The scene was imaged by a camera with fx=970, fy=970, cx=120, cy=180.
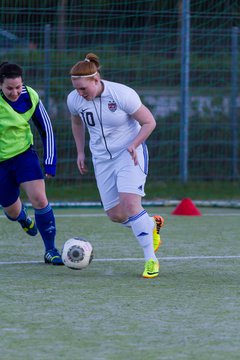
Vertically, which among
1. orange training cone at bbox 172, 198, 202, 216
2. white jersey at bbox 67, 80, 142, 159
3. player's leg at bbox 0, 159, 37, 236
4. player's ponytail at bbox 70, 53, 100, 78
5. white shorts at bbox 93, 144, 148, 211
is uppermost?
player's ponytail at bbox 70, 53, 100, 78

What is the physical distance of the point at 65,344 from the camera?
462cm

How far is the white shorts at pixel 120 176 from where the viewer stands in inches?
267

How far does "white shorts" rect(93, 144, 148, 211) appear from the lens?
22.2 feet

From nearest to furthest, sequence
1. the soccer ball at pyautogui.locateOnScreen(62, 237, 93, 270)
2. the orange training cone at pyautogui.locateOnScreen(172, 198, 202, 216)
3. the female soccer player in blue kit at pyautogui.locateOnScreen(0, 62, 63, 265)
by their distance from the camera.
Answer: the soccer ball at pyautogui.locateOnScreen(62, 237, 93, 270), the female soccer player in blue kit at pyautogui.locateOnScreen(0, 62, 63, 265), the orange training cone at pyautogui.locateOnScreen(172, 198, 202, 216)

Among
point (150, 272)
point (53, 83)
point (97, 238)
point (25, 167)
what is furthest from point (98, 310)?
point (53, 83)

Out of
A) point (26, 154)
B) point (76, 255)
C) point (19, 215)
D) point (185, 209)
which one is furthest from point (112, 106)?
point (185, 209)

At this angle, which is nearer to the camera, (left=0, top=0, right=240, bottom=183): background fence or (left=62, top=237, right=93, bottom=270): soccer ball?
(left=62, top=237, right=93, bottom=270): soccer ball

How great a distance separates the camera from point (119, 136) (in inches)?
271

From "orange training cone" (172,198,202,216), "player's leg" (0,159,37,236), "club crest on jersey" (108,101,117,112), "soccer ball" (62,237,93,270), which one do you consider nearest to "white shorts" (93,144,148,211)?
"club crest on jersey" (108,101,117,112)

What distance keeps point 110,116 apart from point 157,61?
664cm

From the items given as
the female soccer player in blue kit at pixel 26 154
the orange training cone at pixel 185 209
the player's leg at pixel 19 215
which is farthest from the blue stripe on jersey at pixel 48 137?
the orange training cone at pixel 185 209

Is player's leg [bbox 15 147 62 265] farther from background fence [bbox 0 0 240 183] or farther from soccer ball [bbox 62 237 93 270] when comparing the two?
background fence [bbox 0 0 240 183]

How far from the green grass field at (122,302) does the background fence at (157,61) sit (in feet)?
12.8

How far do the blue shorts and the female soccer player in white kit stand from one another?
0.53 metres
